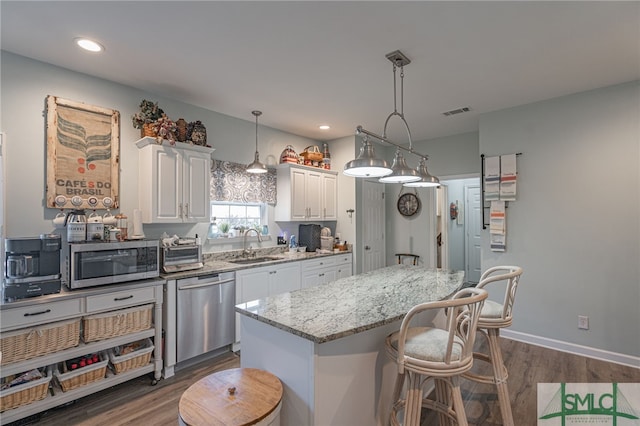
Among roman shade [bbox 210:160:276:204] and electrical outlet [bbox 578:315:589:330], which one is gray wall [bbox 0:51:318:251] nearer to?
roman shade [bbox 210:160:276:204]

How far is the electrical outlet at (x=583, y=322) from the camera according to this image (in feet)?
10.4

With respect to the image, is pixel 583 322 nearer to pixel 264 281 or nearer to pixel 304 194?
pixel 264 281

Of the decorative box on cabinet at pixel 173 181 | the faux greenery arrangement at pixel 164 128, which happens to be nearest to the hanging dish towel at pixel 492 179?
the decorative box on cabinet at pixel 173 181

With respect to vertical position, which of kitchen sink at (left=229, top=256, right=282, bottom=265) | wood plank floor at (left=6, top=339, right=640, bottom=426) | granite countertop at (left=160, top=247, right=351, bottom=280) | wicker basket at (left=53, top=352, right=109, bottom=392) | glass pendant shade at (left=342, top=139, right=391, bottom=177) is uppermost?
glass pendant shade at (left=342, top=139, right=391, bottom=177)

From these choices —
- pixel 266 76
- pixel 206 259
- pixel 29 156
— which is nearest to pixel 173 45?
pixel 266 76

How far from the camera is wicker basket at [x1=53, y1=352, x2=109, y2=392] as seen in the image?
221 centimetres

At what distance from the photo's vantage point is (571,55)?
2.49 metres

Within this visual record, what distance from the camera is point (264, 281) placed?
351cm

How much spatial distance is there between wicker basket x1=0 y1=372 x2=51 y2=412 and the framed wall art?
1.36 m

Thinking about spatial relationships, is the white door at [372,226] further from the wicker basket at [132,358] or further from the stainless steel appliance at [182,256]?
the wicker basket at [132,358]

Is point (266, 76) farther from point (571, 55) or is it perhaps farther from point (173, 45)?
point (571, 55)

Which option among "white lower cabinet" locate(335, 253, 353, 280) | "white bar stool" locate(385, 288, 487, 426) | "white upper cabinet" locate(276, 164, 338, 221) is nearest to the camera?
"white bar stool" locate(385, 288, 487, 426)

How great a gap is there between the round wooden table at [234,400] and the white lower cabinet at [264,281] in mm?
1713

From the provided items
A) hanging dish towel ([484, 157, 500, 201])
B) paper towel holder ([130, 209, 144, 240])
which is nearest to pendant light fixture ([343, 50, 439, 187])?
hanging dish towel ([484, 157, 500, 201])
